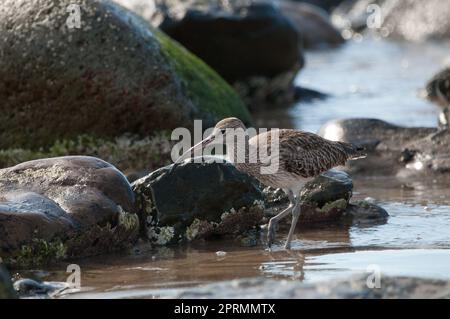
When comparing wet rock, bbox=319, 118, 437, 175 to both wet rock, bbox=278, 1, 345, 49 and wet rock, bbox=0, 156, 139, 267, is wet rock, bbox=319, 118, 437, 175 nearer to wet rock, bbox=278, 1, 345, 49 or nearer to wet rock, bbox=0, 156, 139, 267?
wet rock, bbox=0, 156, 139, 267

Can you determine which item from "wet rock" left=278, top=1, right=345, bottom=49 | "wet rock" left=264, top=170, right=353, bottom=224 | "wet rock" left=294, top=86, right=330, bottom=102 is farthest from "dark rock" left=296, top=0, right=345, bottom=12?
"wet rock" left=264, top=170, right=353, bottom=224

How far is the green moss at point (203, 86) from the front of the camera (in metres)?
13.8

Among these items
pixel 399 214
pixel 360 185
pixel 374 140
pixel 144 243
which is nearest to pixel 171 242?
pixel 144 243

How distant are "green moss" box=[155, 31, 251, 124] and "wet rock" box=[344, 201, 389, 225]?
3.15 metres

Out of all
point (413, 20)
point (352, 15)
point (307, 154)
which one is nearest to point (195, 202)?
point (307, 154)

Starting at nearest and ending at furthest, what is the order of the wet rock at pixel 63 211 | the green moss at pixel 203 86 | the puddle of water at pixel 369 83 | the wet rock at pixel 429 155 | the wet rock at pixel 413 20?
1. the wet rock at pixel 63 211
2. the wet rock at pixel 429 155
3. the green moss at pixel 203 86
4. the puddle of water at pixel 369 83
5. the wet rock at pixel 413 20

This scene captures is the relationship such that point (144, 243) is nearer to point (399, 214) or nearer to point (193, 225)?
point (193, 225)

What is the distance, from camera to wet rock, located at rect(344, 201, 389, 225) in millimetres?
10984

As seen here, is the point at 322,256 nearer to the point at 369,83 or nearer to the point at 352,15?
the point at 369,83

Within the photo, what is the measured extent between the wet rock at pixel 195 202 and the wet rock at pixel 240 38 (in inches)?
333

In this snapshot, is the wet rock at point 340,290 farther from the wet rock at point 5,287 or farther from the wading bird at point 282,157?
the wading bird at point 282,157

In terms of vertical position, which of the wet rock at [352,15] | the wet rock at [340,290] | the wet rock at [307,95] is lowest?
the wet rock at [340,290]

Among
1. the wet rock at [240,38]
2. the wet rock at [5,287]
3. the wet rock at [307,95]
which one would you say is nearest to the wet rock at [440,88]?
the wet rock at [240,38]

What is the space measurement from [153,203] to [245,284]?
9.06 feet
